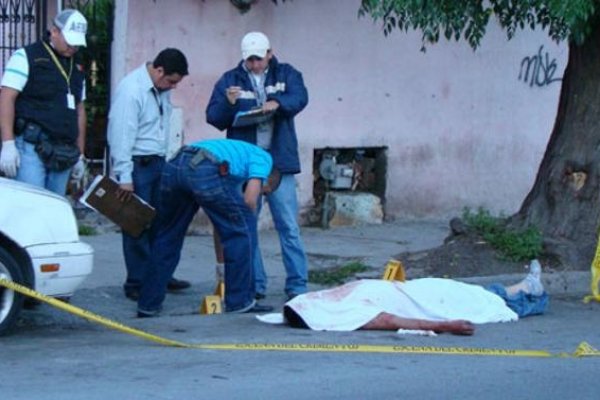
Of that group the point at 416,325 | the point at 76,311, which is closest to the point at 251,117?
the point at 416,325

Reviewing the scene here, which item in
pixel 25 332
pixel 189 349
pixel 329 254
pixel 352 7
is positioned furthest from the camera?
pixel 352 7

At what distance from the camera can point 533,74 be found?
45.6 ft

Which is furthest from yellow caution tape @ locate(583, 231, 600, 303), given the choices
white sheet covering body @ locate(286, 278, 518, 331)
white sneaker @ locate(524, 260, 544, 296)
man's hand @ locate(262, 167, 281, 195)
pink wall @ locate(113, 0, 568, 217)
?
pink wall @ locate(113, 0, 568, 217)

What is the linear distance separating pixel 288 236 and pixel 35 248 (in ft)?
7.35

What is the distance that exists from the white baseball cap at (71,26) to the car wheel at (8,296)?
1655 mm

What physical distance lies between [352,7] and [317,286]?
347cm

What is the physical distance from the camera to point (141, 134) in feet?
30.8

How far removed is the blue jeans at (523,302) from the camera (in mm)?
9180

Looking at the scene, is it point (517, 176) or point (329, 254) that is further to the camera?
point (517, 176)

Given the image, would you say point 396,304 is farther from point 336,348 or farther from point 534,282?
point 534,282

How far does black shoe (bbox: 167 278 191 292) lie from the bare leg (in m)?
1.94

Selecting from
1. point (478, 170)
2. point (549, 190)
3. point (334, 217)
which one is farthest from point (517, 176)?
point (549, 190)

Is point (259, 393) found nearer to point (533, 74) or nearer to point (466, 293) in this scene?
point (466, 293)

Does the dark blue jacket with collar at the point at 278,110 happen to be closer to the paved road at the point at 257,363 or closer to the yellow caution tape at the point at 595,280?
the paved road at the point at 257,363
